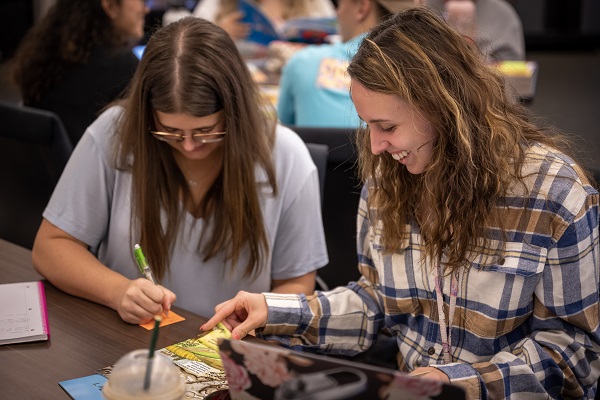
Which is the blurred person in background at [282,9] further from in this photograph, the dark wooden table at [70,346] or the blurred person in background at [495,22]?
the dark wooden table at [70,346]

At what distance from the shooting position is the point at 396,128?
5.10 ft

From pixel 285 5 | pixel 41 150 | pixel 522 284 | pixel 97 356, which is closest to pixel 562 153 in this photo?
pixel 522 284

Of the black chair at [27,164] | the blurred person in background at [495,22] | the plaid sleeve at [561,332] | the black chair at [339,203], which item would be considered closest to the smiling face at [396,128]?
the plaid sleeve at [561,332]

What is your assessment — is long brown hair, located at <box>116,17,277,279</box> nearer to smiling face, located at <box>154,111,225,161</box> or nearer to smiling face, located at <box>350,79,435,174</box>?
smiling face, located at <box>154,111,225,161</box>

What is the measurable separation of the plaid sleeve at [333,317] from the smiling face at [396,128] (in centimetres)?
28

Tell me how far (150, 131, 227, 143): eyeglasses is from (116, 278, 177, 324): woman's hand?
1.17ft

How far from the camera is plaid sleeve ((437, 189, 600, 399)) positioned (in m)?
1.54

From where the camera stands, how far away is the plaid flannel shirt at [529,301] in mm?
1556

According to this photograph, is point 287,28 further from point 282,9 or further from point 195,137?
point 195,137

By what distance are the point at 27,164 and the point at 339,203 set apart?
978mm

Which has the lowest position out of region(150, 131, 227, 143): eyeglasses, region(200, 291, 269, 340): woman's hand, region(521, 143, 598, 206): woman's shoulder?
region(200, 291, 269, 340): woman's hand

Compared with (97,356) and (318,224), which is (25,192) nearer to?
(318,224)

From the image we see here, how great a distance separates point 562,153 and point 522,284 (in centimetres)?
26

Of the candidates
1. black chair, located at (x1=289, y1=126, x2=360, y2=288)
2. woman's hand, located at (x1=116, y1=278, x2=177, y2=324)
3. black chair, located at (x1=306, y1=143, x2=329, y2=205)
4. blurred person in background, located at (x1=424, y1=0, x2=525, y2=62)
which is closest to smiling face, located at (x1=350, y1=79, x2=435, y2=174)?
woman's hand, located at (x1=116, y1=278, x2=177, y2=324)
